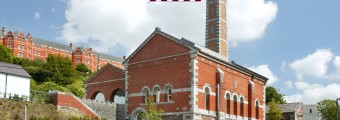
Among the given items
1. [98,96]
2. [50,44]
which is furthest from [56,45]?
[98,96]

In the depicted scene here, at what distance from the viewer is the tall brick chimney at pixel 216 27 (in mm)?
55469

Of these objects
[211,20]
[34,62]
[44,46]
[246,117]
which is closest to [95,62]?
[44,46]

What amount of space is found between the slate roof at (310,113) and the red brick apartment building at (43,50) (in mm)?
67956

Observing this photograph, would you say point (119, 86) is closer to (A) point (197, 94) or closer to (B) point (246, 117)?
(A) point (197, 94)

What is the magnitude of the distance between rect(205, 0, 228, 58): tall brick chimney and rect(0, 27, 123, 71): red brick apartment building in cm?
8049

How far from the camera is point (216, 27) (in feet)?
183

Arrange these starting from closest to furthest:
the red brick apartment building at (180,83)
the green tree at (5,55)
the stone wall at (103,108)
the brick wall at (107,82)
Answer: the red brick apartment building at (180,83) < the stone wall at (103,108) < the brick wall at (107,82) < the green tree at (5,55)

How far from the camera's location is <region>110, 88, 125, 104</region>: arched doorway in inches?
1924

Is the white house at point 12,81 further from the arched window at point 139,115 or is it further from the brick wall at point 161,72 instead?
the arched window at point 139,115

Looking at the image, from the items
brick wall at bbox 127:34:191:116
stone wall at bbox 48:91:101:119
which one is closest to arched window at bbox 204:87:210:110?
brick wall at bbox 127:34:191:116

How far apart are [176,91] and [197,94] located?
2.15 metres

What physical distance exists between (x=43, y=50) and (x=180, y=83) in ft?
331

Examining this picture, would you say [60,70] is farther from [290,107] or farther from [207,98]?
[207,98]

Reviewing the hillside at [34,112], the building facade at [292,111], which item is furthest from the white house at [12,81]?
the building facade at [292,111]
